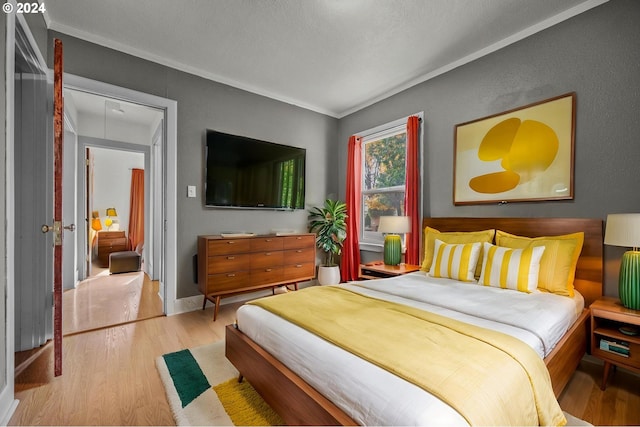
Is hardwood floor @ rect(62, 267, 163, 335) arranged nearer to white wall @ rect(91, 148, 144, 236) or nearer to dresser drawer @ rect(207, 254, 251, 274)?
dresser drawer @ rect(207, 254, 251, 274)

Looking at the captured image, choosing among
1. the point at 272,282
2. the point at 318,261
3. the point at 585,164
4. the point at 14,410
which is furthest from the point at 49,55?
the point at 585,164

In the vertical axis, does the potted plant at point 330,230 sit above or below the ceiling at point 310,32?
below

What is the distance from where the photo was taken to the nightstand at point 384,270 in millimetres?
2943

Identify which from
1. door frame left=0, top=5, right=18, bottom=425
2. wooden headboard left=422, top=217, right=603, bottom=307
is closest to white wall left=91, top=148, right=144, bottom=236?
door frame left=0, top=5, right=18, bottom=425

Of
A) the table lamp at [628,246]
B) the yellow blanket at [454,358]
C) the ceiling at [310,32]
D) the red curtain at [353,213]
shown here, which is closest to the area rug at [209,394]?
the yellow blanket at [454,358]

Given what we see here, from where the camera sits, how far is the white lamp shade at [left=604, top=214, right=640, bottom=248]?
1707 millimetres

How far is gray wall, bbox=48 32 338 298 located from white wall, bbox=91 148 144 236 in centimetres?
427

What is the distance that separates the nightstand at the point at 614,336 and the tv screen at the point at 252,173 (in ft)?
10.4

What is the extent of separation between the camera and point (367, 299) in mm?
1879

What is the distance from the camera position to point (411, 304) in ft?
5.83

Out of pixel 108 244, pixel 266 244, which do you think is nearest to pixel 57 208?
pixel 266 244

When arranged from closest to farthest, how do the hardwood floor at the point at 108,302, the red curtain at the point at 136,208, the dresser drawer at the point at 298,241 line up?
1. the hardwood floor at the point at 108,302
2. the dresser drawer at the point at 298,241
3. the red curtain at the point at 136,208

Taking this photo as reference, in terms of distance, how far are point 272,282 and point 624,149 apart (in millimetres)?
3301

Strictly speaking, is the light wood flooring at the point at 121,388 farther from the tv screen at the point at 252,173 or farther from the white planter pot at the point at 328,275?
the white planter pot at the point at 328,275
